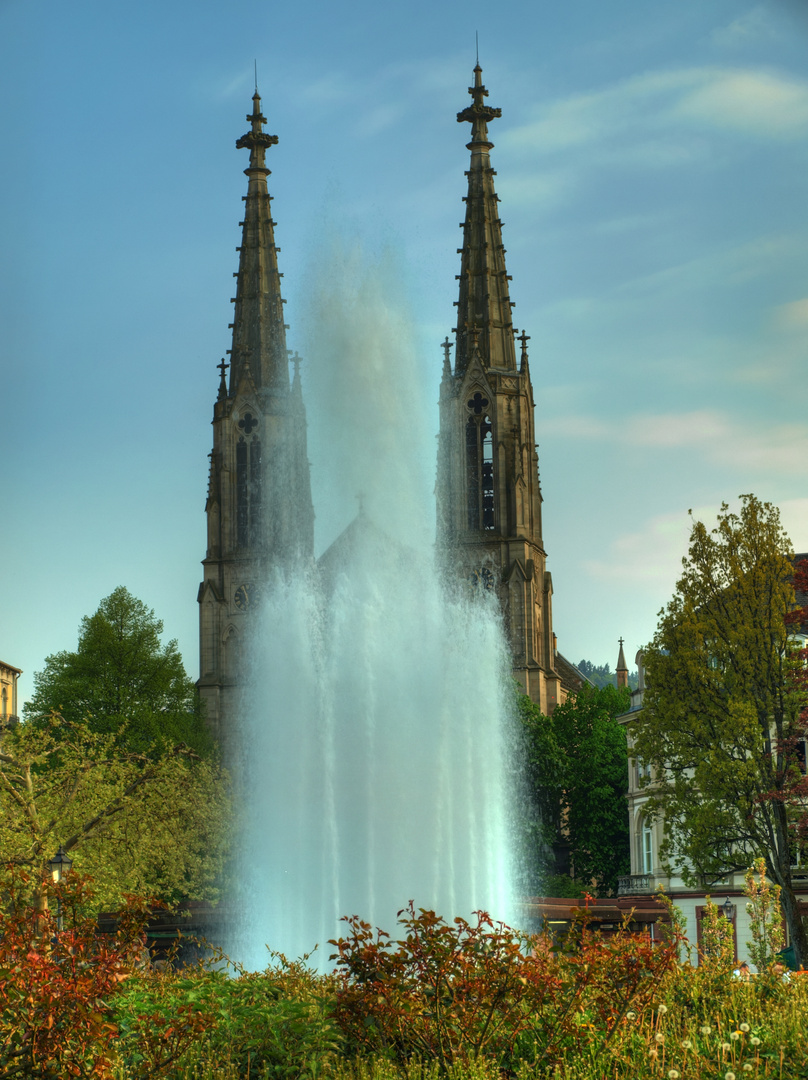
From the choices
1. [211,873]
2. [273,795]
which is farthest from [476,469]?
[273,795]

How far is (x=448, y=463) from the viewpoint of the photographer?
270ft

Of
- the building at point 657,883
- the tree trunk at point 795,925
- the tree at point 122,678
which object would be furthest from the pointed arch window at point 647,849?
the tree trunk at point 795,925

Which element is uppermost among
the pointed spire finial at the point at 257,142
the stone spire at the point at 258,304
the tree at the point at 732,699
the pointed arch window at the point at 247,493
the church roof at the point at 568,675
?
the pointed spire finial at the point at 257,142

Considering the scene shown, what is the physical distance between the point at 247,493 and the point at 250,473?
118cm

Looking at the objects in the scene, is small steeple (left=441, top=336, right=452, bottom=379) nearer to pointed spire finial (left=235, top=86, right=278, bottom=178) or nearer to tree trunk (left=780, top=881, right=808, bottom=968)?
pointed spire finial (left=235, top=86, right=278, bottom=178)

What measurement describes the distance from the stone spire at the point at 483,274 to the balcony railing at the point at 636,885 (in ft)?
112

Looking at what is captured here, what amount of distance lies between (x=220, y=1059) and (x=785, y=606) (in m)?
24.7

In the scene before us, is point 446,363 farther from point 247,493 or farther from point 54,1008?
point 54,1008

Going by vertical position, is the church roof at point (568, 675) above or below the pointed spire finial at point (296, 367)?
below

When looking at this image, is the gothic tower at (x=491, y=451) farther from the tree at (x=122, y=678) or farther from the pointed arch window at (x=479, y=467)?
the tree at (x=122, y=678)

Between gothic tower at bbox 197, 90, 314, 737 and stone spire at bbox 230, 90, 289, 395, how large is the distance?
6cm

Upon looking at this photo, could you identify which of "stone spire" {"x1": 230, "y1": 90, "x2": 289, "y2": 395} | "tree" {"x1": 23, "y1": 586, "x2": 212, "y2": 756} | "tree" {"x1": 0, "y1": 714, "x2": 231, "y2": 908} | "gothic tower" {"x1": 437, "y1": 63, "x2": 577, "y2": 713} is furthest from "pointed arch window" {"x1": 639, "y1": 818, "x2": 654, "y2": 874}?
"stone spire" {"x1": 230, "y1": 90, "x2": 289, "y2": 395}

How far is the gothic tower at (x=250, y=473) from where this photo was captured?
3231 inches

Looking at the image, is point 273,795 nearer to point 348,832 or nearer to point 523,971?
point 348,832
